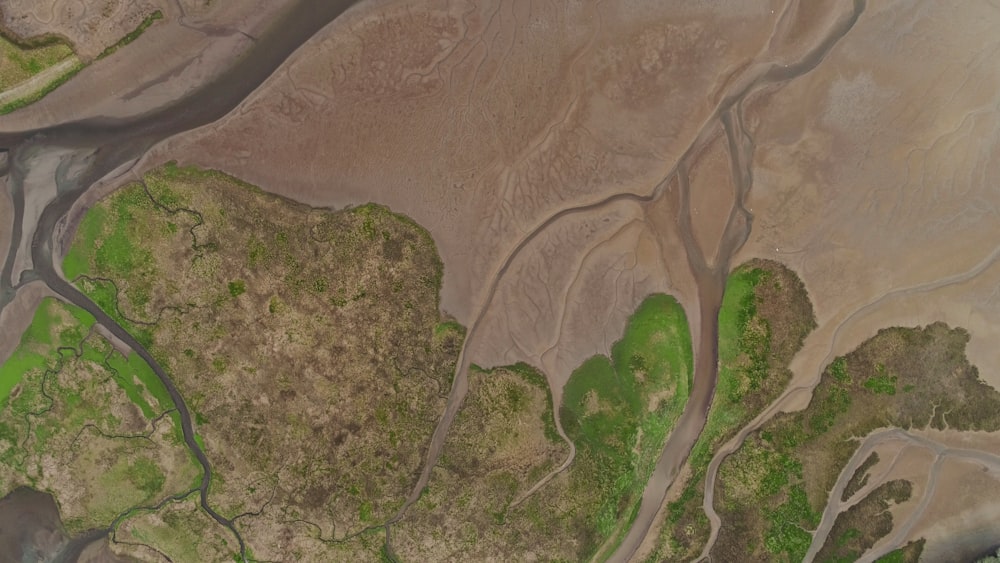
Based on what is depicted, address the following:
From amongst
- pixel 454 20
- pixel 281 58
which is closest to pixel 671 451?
pixel 454 20

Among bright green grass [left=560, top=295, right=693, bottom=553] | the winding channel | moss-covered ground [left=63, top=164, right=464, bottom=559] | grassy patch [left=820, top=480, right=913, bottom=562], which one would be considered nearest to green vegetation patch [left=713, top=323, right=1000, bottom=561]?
grassy patch [left=820, top=480, right=913, bottom=562]

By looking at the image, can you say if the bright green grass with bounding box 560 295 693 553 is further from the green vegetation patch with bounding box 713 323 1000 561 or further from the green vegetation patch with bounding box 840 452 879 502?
the green vegetation patch with bounding box 840 452 879 502

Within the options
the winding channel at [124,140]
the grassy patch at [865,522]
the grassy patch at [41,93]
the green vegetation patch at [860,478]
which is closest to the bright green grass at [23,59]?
the grassy patch at [41,93]

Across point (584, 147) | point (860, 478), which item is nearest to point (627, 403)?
point (860, 478)

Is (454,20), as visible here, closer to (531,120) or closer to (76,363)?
(531,120)

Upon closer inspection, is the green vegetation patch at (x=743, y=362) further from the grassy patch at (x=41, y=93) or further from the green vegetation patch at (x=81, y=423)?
the grassy patch at (x=41, y=93)

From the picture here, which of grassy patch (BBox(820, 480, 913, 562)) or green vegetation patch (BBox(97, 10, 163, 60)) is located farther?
grassy patch (BBox(820, 480, 913, 562))

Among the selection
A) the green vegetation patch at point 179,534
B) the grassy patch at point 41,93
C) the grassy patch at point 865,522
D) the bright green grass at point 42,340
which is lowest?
the green vegetation patch at point 179,534
